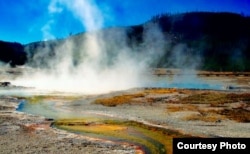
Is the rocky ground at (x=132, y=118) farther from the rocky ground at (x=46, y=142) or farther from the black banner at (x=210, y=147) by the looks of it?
the black banner at (x=210, y=147)

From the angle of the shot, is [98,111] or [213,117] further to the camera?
[98,111]

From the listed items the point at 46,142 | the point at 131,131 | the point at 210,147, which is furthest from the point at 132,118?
the point at 210,147

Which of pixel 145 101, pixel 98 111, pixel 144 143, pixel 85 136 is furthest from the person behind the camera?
pixel 145 101

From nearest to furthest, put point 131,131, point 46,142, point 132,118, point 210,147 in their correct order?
1. point 210,147
2. point 46,142
3. point 131,131
4. point 132,118

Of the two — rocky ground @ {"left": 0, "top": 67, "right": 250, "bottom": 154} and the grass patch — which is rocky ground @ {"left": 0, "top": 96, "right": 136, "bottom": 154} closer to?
rocky ground @ {"left": 0, "top": 67, "right": 250, "bottom": 154}

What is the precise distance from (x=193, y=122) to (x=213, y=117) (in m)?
3.15

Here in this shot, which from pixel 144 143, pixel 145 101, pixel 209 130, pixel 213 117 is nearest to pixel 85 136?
pixel 144 143

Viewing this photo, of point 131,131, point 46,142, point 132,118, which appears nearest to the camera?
point 46,142

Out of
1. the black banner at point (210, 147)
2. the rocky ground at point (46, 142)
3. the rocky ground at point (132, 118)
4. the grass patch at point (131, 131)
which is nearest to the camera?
the black banner at point (210, 147)

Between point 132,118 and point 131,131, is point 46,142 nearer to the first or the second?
point 131,131

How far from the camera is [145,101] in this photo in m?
50.1

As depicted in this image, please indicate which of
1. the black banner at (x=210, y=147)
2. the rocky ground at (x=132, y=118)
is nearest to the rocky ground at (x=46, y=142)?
the rocky ground at (x=132, y=118)

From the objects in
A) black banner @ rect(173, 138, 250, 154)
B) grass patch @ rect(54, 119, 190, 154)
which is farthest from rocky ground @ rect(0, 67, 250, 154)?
black banner @ rect(173, 138, 250, 154)

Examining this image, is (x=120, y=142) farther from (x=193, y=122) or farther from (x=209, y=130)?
(x=193, y=122)
